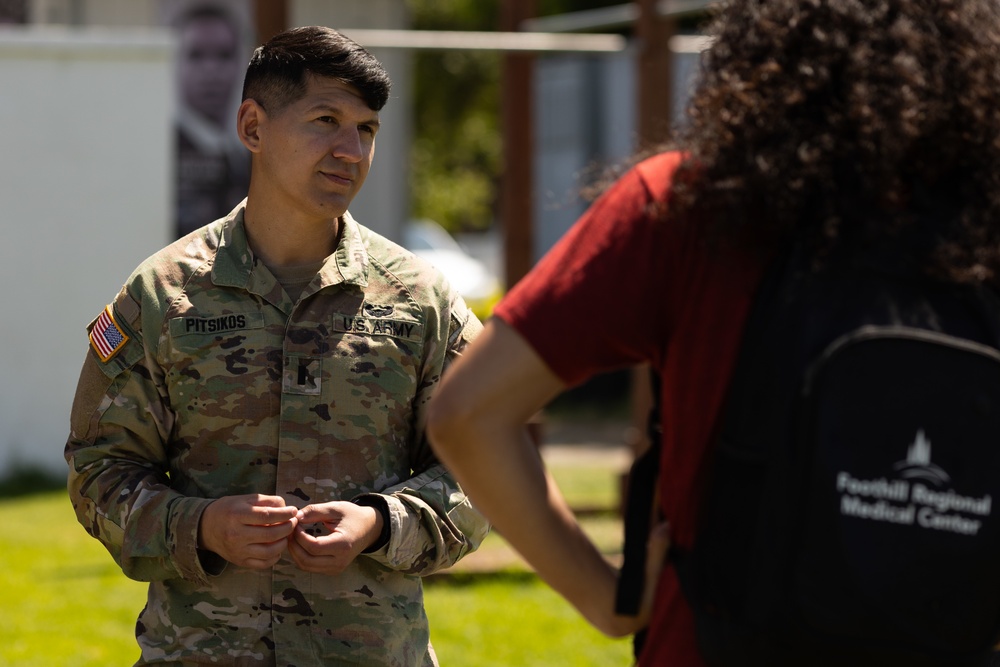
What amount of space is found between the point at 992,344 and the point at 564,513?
0.56 metres

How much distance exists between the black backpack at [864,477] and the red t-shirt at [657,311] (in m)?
0.05

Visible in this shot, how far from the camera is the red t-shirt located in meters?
1.64

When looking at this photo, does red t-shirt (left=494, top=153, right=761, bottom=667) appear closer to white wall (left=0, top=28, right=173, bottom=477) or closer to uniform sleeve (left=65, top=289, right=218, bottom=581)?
uniform sleeve (left=65, top=289, right=218, bottom=581)

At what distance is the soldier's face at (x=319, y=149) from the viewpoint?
2.61 metres

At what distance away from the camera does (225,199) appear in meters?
11.5

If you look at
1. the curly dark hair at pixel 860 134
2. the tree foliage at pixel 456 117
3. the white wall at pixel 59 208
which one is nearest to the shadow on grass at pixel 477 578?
the white wall at pixel 59 208

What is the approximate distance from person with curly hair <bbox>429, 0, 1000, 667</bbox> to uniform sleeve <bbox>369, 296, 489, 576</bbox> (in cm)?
82

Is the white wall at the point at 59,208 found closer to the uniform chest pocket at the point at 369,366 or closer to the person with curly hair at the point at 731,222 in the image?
the uniform chest pocket at the point at 369,366

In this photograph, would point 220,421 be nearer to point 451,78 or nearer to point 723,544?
point 723,544

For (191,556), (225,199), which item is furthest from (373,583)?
(225,199)

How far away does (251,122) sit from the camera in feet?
8.86

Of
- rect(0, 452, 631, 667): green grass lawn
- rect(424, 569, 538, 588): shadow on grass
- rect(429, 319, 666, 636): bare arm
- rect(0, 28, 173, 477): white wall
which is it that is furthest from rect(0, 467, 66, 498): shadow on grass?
rect(429, 319, 666, 636): bare arm

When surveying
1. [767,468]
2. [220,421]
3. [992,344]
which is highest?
[992,344]

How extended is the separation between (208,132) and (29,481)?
3.84 metres
